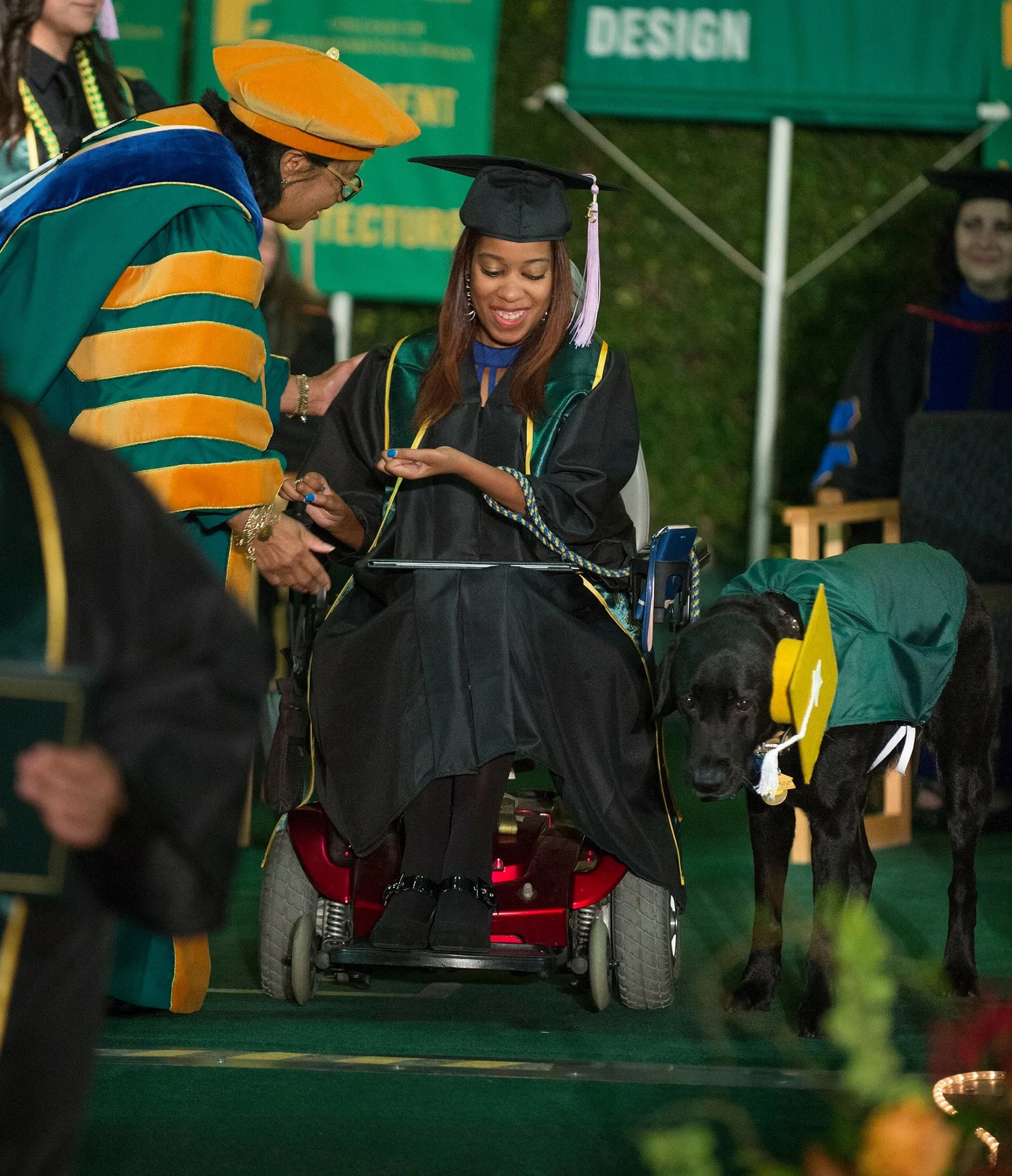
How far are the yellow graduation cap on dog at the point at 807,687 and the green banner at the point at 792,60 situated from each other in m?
4.94

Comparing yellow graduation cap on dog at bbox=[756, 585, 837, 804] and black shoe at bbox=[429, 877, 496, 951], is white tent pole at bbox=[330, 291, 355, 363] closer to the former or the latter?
black shoe at bbox=[429, 877, 496, 951]

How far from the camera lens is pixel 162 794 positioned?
4.92ft

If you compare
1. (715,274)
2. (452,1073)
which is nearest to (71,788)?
(452,1073)

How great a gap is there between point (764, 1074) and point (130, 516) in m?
2.24

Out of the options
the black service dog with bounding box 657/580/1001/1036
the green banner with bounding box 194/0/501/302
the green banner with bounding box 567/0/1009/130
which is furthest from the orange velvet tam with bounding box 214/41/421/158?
the green banner with bounding box 567/0/1009/130

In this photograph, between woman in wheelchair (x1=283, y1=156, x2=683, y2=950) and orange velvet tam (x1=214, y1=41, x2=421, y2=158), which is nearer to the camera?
orange velvet tam (x1=214, y1=41, x2=421, y2=158)

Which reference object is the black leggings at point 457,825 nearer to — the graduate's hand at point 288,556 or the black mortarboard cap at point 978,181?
the graduate's hand at point 288,556

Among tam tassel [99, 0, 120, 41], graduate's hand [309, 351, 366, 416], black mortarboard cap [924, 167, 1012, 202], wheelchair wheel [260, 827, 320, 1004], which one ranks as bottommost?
wheelchair wheel [260, 827, 320, 1004]

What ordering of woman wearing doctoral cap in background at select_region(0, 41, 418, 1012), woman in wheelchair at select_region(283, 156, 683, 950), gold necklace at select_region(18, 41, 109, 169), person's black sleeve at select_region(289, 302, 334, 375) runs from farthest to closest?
person's black sleeve at select_region(289, 302, 334, 375) < gold necklace at select_region(18, 41, 109, 169) < woman in wheelchair at select_region(283, 156, 683, 950) < woman wearing doctoral cap in background at select_region(0, 41, 418, 1012)

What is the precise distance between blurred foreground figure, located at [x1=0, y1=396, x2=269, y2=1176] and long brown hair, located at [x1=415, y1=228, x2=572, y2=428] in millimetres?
2460

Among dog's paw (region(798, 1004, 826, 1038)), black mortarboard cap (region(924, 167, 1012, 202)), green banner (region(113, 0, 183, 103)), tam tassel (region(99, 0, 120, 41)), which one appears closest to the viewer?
dog's paw (region(798, 1004, 826, 1038))

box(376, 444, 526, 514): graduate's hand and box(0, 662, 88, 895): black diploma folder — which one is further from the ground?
box(376, 444, 526, 514): graduate's hand

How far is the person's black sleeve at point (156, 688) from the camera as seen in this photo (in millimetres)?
1503

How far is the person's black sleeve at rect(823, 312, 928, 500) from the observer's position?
6.72 meters
